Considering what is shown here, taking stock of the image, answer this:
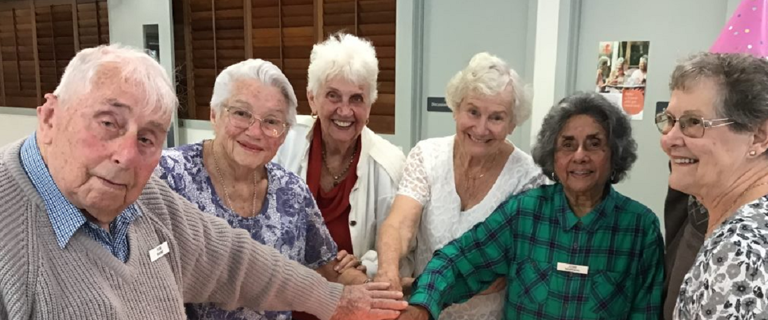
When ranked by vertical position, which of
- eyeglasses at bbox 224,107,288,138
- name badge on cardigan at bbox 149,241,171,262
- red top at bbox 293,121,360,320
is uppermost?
eyeglasses at bbox 224,107,288,138

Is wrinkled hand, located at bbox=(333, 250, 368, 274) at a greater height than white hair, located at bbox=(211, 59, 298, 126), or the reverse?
white hair, located at bbox=(211, 59, 298, 126)

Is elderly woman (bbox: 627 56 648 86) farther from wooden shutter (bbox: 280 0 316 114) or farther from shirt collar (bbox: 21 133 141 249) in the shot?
shirt collar (bbox: 21 133 141 249)

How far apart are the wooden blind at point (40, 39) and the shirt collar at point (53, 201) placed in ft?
14.8

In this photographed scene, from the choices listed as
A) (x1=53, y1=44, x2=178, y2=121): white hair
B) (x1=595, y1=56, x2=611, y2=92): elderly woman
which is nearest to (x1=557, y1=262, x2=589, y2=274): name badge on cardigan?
(x1=53, y1=44, x2=178, y2=121): white hair

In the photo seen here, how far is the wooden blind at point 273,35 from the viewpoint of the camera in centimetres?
383

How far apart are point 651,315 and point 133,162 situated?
1.53 m

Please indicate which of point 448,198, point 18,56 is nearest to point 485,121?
point 448,198

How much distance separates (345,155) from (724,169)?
1.29 meters

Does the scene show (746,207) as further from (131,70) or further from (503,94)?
(131,70)

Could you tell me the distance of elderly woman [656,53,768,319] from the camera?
3.59 feet

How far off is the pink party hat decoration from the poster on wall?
1504 millimetres

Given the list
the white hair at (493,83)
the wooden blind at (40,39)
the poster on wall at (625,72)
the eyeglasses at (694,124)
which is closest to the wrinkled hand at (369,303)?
the white hair at (493,83)

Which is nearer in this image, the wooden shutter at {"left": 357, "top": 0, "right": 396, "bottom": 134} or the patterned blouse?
the patterned blouse

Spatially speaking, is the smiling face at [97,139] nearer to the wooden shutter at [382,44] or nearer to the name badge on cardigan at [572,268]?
the name badge on cardigan at [572,268]
